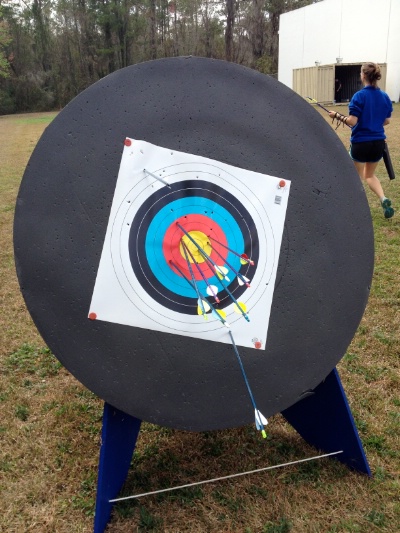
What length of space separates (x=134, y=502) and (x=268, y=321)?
819 mm

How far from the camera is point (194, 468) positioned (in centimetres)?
214

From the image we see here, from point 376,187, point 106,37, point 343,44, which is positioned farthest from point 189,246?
point 106,37

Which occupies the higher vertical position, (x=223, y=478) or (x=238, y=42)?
(x=238, y=42)

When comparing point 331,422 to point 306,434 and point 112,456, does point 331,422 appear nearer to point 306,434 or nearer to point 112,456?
point 306,434

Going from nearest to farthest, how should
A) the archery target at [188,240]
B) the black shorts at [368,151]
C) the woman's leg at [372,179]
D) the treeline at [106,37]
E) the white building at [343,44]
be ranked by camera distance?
the archery target at [188,240]
the black shorts at [368,151]
the woman's leg at [372,179]
the white building at [343,44]
the treeline at [106,37]

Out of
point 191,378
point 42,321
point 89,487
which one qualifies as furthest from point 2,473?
point 191,378

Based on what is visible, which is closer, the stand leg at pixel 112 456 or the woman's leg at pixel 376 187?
the stand leg at pixel 112 456

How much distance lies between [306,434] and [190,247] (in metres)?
0.92

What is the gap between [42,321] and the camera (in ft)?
5.60

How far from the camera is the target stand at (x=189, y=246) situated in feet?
5.66

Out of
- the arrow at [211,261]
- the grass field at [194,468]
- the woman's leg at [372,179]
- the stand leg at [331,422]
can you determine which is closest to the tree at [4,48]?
the woman's leg at [372,179]

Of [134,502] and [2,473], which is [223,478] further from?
[2,473]

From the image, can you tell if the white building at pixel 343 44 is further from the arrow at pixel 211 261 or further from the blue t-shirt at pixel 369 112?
the arrow at pixel 211 261

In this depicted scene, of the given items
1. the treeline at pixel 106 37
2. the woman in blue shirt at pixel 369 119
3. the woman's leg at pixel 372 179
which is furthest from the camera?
the treeline at pixel 106 37
